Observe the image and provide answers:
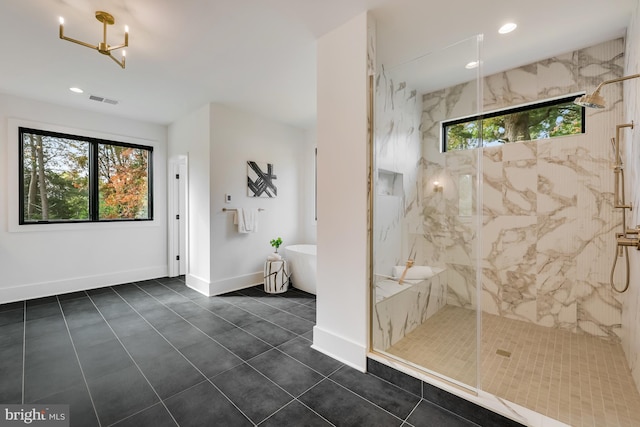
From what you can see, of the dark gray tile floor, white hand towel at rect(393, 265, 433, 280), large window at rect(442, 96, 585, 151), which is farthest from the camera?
large window at rect(442, 96, 585, 151)

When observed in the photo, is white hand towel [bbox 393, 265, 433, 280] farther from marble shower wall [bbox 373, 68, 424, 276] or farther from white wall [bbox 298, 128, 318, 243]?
white wall [bbox 298, 128, 318, 243]

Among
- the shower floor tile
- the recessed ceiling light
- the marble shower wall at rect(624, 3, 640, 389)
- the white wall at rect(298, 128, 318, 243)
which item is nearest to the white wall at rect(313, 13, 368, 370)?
the shower floor tile

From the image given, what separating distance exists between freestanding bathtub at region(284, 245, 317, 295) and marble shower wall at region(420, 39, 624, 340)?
185cm

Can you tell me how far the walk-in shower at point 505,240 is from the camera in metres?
1.88

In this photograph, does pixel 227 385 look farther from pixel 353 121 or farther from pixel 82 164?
pixel 82 164

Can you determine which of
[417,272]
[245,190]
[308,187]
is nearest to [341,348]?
[417,272]

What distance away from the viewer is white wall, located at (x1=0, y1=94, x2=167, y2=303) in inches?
141

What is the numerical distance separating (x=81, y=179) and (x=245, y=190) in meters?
2.39

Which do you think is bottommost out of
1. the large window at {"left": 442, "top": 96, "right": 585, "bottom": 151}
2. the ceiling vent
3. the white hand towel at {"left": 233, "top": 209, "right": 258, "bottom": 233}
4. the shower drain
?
the shower drain

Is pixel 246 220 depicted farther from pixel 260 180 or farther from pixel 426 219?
pixel 426 219

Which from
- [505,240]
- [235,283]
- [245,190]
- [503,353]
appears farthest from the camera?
[245,190]

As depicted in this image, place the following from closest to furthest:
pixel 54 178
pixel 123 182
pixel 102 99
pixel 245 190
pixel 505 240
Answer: pixel 505 240 < pixel 102 99 < pixel 54 178 < pixel 245 190 < pixel 123 182

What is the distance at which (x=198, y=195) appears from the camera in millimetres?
4020

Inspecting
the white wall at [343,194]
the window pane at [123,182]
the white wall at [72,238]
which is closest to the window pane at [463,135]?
the white wall at [343,194]
